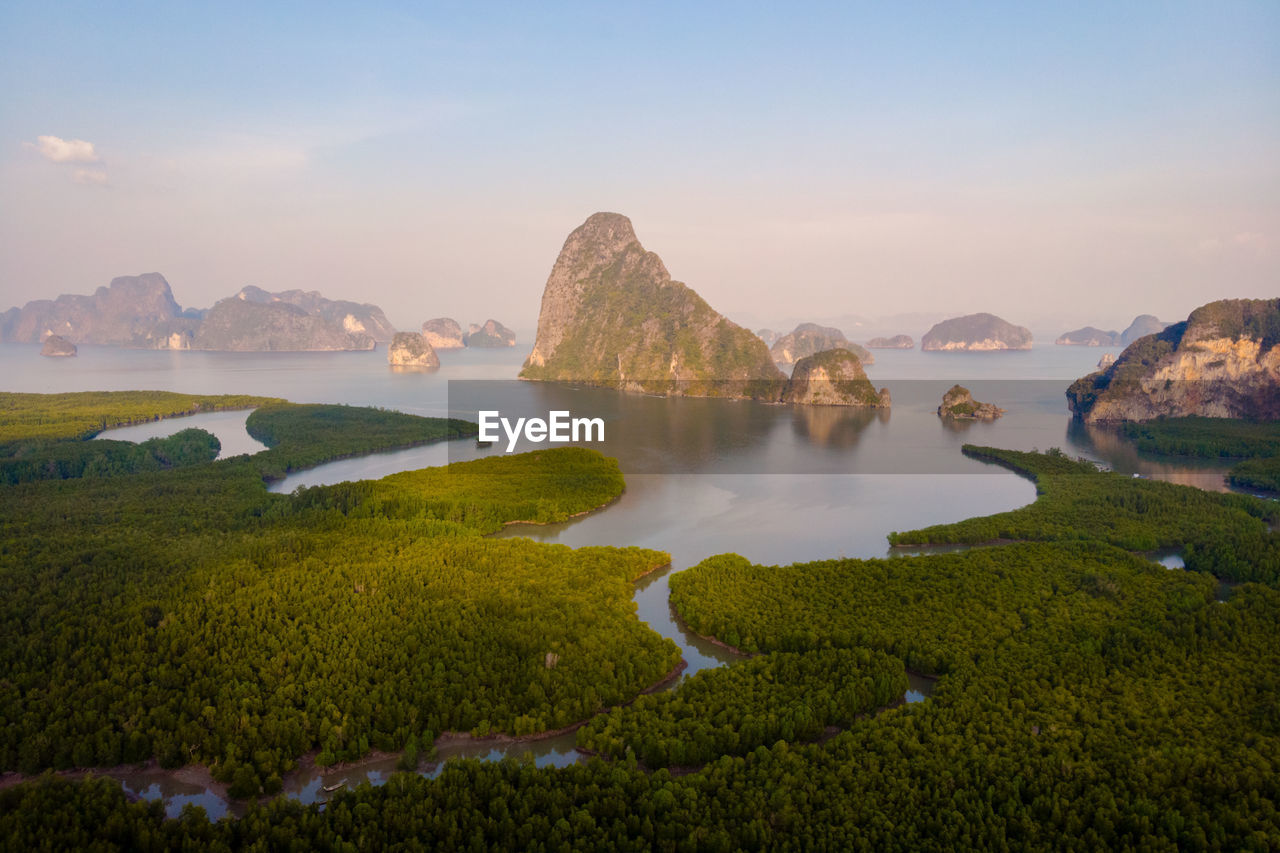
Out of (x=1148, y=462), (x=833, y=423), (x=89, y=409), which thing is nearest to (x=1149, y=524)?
(x=1148, y=462)

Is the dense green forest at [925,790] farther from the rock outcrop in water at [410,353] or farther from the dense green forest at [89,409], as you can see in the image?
the rock outcrop in water at [410,353]

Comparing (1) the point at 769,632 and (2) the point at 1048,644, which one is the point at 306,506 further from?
(2) the point at 1048,644

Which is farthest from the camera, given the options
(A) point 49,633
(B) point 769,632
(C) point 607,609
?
(C) point 607,609

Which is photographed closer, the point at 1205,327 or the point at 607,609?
the point at 607,609

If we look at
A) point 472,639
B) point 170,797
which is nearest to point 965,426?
point 472,639

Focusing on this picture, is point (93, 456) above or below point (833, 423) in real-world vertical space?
below

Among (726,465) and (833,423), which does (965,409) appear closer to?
(833,423)

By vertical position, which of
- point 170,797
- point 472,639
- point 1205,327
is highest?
point 1205,327
